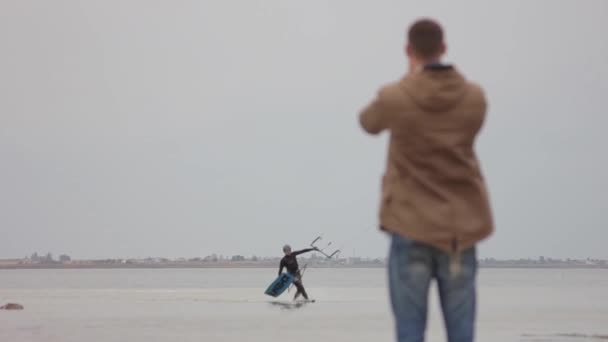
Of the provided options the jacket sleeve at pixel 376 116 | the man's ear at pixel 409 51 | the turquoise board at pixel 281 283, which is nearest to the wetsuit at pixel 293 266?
the turquoise board at pixel 281 283

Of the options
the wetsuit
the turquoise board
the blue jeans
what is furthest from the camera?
the turquoise board

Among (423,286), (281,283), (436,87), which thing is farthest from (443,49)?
(281,283)

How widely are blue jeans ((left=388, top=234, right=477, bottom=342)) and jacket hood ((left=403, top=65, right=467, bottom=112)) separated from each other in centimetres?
53

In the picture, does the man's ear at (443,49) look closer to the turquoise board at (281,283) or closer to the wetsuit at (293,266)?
the wetsuit at (293,266)

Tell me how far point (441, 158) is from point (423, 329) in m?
0.66

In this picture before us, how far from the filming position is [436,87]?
202 inches

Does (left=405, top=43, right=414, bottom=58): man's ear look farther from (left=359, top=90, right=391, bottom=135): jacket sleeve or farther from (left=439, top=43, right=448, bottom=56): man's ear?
(left=359, top=90, right=391, bottom=135): jacket sleeve

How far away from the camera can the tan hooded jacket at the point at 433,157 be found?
5035 mm

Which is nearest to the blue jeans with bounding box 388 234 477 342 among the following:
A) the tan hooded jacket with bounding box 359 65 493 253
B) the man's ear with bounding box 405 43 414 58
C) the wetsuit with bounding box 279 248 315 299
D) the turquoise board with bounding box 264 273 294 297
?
the tan hooded jacket with bounding box 359 65 493 253

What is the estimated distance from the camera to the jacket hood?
510 cm

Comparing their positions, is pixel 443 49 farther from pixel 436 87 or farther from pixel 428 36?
pixel 436 87

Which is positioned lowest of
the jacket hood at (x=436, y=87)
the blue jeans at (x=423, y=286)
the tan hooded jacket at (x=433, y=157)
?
the blue jeans at (x=423, y=286)

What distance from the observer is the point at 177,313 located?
2380cm

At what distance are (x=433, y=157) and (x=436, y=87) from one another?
10.7 inches
